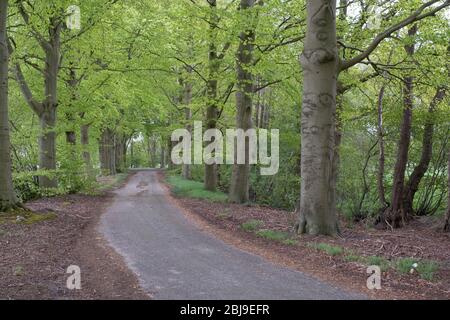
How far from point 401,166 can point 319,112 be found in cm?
555

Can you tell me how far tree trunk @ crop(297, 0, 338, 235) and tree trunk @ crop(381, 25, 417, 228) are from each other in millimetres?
4359

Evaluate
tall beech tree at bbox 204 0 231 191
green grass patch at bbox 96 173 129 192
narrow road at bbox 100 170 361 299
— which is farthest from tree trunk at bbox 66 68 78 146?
narrow road at bbox 100 170 361 299

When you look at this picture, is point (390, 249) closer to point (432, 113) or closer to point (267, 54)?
point (432, 113)

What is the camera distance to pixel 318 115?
965 cm

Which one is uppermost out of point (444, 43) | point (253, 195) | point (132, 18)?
point (132, 18)

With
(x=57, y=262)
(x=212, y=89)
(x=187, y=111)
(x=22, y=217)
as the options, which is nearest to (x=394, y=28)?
(x=57, y=262)

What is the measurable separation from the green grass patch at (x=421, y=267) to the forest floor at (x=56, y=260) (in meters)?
4.31

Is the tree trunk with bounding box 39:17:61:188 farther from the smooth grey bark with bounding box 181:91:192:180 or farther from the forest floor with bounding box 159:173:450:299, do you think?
Result: the smooth grey bark with bounding box 181:91:192:180

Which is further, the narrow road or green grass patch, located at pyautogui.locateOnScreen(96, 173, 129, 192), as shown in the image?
green grass patch, located at pyautogui.locateOnScreen(96, 173, 129, 192)

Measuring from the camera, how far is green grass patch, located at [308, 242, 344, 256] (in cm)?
801
